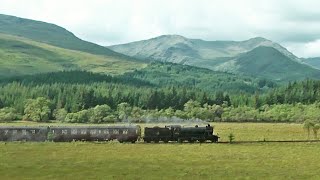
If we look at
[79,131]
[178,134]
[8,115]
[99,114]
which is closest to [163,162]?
[178,134]

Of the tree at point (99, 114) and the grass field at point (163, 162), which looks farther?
the tree at point (99, 114)

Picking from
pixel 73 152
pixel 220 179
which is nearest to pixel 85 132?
pixel 73 152

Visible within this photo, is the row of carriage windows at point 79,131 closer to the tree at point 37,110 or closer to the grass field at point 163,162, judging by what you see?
the grass field at point 163,162

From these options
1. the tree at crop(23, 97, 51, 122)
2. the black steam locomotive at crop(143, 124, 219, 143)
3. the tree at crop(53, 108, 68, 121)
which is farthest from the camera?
the tree at crop(53, 108, 68, 121)

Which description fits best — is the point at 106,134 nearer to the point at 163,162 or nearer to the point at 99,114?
the point at 163,162

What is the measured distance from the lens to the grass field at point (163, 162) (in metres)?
47.5

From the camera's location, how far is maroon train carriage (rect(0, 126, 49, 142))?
8625cm

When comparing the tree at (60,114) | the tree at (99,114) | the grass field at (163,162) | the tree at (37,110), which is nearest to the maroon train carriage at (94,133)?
the grass field at (163,162)

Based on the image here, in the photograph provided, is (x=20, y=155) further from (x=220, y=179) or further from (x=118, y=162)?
(x=220, y=179)

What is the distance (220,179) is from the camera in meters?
45.2

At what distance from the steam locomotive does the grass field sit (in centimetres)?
863

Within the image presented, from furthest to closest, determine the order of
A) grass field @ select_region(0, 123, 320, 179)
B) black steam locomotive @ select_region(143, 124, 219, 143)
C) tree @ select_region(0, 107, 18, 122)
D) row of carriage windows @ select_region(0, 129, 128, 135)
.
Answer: tree @ select_region(0, 107, 18, 122)
black steam locomotive @ select_region(143, 124, 219, 143)
row of carriage windows @ select_region(0, 129, 128, 135)
grass field @ select_region(0, 123, 320, 179)

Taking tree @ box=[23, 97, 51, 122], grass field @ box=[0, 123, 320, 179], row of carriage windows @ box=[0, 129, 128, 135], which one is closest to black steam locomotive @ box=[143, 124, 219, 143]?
row of carriage windows @ box=[0, 129, 128, 135]

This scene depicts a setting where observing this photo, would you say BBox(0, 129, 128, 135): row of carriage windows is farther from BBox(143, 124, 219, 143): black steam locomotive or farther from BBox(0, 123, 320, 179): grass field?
BBox(0, 123, 320, 179): grass field
